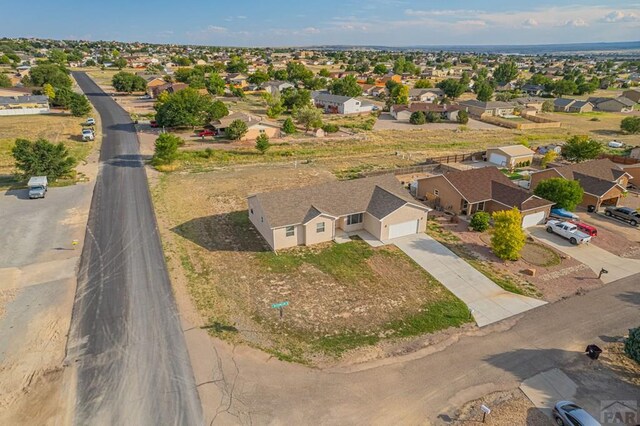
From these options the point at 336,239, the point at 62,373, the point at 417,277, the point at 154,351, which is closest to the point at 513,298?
the point at 417,277

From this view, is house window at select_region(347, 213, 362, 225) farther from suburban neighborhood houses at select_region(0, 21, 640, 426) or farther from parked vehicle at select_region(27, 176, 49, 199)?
parked vehicle at select_region(27, 176, 49, 199)

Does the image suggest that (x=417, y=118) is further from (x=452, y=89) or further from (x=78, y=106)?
(x=78, y=106)

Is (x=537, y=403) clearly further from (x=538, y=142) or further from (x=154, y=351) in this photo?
(x=538, y=142)

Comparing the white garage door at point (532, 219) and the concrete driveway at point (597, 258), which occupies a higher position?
the white garage door at point (532, 219)

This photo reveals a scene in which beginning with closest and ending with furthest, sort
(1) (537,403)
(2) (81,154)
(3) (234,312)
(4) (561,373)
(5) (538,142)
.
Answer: (1) (537,403)
(4) (561,373)
(3) (234,312)
(2) (81,154)
(5) (538,142)

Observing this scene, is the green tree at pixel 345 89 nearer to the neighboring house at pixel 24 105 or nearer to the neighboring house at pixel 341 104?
the neighboring house at pixel 341 104

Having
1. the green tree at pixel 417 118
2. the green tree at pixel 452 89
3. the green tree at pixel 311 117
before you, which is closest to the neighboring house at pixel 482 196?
the green tree at pixel 311 117

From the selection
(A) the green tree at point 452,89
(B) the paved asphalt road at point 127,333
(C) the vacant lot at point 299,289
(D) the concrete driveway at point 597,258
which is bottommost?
(D) the concrete driveway at point 597,258
